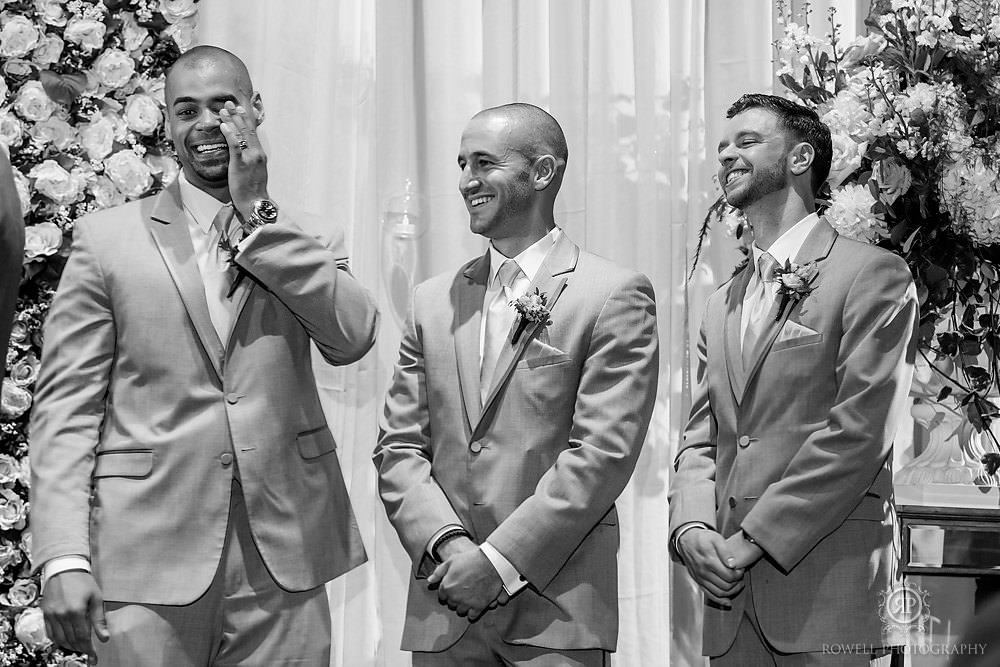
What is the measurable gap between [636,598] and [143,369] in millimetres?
1990

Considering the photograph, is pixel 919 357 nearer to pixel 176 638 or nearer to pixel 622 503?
pixel 622 503

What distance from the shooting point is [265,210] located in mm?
2662

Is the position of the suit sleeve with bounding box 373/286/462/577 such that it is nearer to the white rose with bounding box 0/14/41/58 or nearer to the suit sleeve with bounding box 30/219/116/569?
the suit sleeve with bounding box 30/219/116/569

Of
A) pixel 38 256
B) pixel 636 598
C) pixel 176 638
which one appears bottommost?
pixel 636 598

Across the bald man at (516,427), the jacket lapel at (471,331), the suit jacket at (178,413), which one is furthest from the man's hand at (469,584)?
the jacket lapel at (471,331)

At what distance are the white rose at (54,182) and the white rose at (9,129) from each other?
9 centimetres

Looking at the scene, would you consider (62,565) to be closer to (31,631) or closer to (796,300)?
(31,631)

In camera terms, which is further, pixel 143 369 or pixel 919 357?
pixel 919 357

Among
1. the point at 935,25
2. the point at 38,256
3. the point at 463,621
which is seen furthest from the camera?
the point at 38,256

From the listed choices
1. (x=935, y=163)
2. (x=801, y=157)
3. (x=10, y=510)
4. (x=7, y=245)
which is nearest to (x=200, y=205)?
(x=10, y=510)

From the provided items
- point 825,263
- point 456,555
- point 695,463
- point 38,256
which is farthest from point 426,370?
point 38,256

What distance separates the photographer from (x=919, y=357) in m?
3.80

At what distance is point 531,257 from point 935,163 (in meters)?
1.11

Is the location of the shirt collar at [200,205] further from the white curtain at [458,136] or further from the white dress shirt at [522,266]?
the white curtain at [458,136]
